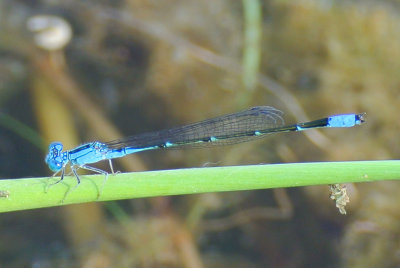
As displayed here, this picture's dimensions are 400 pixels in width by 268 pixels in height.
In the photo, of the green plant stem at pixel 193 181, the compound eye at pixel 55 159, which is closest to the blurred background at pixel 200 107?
the compound eye at pixel 55 159

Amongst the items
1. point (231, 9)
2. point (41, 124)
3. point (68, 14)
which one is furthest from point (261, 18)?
point (41, 124)

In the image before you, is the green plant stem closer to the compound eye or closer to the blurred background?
the compound eye

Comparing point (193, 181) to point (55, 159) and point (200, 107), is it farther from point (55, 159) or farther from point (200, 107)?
point (200, 107)

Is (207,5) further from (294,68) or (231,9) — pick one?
(294,68)

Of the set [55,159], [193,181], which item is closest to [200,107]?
[55,159]

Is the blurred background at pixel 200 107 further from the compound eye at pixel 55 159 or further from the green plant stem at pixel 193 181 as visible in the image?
the green plant stem at pixel 193 181

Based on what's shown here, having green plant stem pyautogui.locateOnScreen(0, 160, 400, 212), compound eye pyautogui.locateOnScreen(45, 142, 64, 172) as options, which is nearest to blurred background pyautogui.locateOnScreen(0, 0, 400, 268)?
compound eye pyautogui.locateOnScreen(45, 142, 64, 172)
